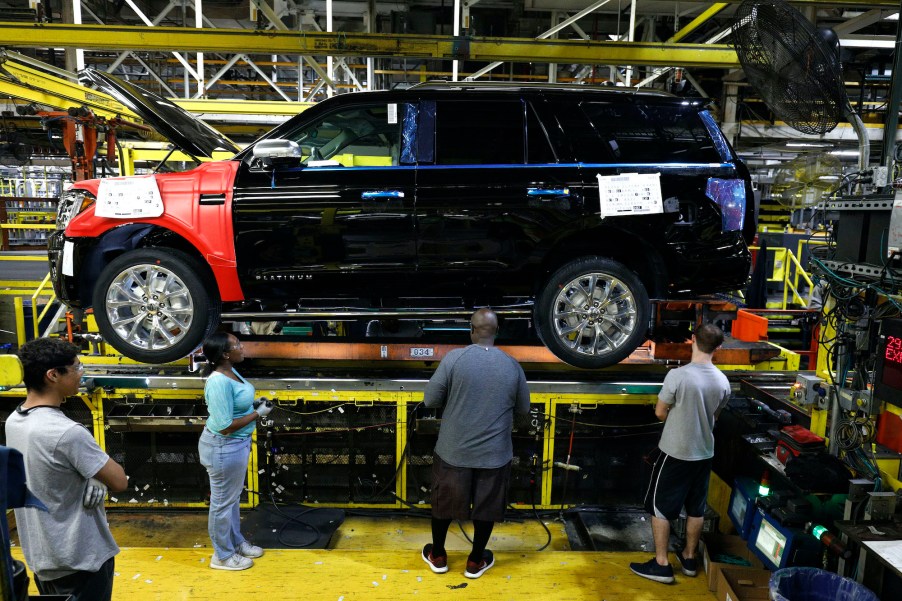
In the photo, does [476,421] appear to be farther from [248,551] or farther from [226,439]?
[248,551]

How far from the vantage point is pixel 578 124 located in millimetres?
4039

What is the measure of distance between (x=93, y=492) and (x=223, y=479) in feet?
4.41

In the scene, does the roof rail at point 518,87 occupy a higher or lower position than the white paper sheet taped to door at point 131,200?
higher

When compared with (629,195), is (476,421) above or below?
below

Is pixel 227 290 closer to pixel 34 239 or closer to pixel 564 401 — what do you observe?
pixel 564 401

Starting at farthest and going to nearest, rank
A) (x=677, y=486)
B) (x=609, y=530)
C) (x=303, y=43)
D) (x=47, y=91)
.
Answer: (x=47, y=91), (x=303, y=43), (x=609, y=530), (x=677, y=486)

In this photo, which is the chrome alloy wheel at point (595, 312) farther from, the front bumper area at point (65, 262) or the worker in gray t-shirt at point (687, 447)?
the front bumper area at point (65, 262)

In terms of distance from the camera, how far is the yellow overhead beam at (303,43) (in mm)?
5223

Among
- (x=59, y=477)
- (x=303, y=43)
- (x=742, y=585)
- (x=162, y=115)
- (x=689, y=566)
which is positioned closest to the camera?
(x=59, y=477)

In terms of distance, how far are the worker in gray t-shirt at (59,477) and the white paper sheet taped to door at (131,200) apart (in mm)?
1809

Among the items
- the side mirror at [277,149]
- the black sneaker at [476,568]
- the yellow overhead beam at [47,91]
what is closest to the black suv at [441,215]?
the side mirror at [277,149]

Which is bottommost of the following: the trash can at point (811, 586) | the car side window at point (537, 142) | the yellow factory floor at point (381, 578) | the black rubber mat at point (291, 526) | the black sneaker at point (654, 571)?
the black rubber mat at point (291, 526)

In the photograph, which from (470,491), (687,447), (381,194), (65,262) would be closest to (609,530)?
(687,447)

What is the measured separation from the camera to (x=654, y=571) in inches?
147
